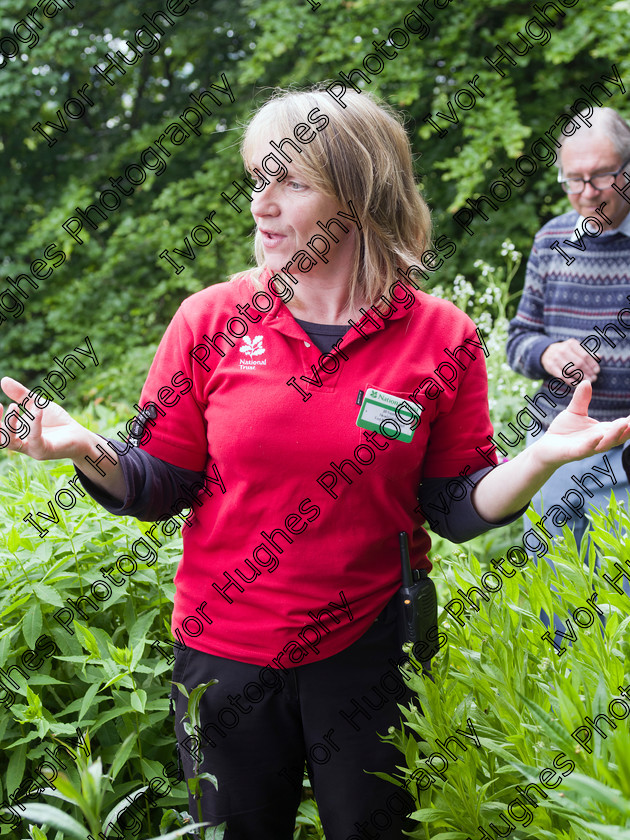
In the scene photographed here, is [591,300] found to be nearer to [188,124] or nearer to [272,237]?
[272,237]

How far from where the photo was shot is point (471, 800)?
123 cm

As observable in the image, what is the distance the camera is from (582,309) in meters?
2.84

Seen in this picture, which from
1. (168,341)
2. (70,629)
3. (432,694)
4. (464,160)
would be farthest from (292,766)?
(464,160)

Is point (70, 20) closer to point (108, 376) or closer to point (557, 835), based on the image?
point (108, 376)

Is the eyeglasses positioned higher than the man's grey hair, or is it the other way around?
the man's grey hair

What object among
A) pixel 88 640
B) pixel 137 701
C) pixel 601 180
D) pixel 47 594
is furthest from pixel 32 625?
pixel 601 180

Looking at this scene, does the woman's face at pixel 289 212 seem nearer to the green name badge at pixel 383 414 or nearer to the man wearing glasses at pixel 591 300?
the green name badge at pixel 383 414

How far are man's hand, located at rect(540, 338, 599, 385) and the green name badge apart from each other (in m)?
1.31

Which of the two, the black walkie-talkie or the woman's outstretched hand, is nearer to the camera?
the woman's outstretched hand

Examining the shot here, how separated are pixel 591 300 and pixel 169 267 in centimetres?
535

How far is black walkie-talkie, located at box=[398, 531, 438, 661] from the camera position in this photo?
1650mm

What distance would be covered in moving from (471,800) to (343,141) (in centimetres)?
124

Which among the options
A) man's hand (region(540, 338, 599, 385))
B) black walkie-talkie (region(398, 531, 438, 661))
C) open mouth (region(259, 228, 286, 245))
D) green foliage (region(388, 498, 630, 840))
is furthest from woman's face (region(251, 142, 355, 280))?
man's hand (region(540, 338, 599, 385))

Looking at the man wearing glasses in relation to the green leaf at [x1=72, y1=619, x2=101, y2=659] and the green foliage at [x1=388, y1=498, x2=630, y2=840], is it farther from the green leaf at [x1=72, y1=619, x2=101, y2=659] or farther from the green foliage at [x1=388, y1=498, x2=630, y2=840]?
the green leaf at [x1=72, y1=619, x2=101, y2=659]
